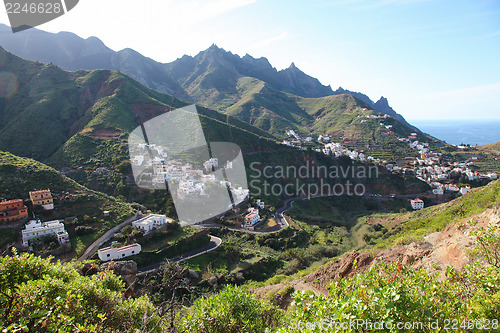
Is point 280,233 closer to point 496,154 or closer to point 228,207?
point 228,207

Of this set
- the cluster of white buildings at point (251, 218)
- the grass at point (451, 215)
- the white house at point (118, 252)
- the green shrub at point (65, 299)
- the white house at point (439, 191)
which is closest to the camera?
the green shrub at point (65, 299)

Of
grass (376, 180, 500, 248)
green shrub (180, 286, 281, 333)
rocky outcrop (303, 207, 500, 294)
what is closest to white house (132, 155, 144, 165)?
rocky outcrop (303, 207, 500, 294)

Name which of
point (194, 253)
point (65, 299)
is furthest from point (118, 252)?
point (65, 299)

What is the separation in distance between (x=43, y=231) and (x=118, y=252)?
513 centimetres

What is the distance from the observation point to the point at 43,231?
58.6 feet

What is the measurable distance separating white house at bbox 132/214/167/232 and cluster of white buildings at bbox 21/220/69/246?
4750 mm

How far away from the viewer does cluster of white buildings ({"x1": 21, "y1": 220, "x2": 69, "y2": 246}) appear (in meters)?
17.3

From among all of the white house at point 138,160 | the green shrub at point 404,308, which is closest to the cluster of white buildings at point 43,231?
the white house at point 138,160

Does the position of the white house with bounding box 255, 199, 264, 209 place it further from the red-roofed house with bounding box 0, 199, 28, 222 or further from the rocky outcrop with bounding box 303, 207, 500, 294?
the red-roofed house with bounding box 0, 199, 28, 222

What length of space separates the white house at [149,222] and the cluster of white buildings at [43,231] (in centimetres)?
475

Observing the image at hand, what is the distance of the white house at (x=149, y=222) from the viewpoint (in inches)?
828

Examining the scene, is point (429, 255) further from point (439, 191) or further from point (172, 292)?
point (439, 191)

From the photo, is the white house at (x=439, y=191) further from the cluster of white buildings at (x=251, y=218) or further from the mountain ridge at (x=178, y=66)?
the mountain ridge at (x=178, y=66)

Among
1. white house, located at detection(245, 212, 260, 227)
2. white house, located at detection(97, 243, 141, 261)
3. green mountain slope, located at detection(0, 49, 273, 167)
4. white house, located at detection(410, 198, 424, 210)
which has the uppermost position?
green mountain slope, located at detection(0, 49, 273, 167)
